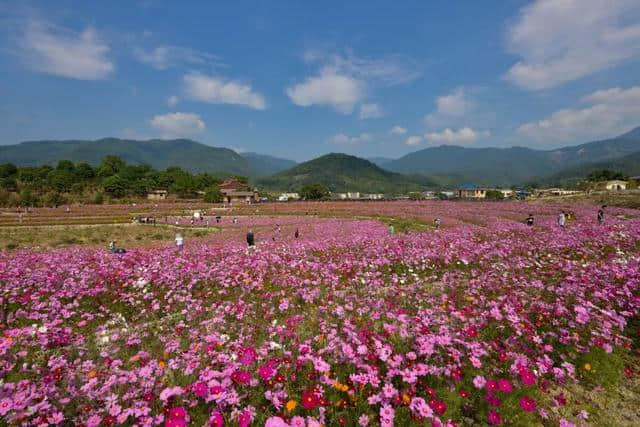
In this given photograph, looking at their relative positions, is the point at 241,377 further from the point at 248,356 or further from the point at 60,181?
the point at 60,181

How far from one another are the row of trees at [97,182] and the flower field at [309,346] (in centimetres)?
9252

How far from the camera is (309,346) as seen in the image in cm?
440

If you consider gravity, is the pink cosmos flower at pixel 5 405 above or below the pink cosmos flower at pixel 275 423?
above

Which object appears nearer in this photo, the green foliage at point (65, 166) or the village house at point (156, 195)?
the village house at point (156, 195)

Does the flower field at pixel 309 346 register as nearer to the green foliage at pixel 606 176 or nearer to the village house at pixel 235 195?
the village house at pixel 235 195

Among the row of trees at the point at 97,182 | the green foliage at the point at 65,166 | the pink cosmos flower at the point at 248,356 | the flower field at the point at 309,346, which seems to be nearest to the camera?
the flower field at the point at 309,346

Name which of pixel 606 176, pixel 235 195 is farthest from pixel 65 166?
pixel 606 176

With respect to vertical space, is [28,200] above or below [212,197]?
above

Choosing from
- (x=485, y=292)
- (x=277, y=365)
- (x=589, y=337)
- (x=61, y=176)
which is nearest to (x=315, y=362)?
(x=277, y=365)

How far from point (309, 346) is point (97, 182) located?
14018 centimetres

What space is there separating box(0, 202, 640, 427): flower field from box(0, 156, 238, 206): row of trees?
304 ft

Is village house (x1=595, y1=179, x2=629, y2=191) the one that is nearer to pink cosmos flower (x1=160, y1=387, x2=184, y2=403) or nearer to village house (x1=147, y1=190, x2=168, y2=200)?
pink cosmos flower (x1=160, y1=387, x2=184, y2=403)

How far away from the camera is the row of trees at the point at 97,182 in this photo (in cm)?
9981

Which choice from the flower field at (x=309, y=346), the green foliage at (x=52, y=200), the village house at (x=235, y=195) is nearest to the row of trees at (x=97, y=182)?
the village house at (x=235, y=195)
